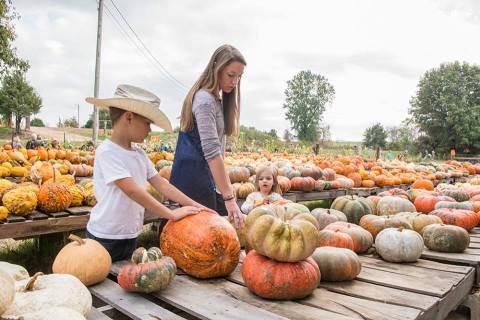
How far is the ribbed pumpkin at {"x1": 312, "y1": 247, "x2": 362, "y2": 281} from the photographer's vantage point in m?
2.44

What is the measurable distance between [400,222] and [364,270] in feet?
2.83

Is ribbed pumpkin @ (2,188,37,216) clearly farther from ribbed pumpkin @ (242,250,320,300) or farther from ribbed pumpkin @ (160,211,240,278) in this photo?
ribbed pumpkin @ (242,250,320,300)

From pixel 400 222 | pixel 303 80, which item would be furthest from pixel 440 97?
pixel 400 222

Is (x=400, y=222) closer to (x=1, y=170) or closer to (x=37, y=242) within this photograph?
(x=37, y=242)

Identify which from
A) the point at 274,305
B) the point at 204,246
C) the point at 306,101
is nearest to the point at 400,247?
the point at 274,305

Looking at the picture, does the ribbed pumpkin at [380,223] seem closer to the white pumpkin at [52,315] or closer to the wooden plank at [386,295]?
the wooden plank at [386,295]

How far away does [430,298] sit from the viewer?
2.20m

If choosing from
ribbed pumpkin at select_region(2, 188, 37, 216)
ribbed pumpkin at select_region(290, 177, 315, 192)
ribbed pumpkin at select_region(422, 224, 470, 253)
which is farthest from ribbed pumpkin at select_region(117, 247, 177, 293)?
ribbed pumpkin at select_region(290, 177, 315, 192)

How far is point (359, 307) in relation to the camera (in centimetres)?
203

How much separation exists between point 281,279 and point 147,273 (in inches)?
26.2

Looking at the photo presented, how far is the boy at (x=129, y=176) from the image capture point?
7.66ft

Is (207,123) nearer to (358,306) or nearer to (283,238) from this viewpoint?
(283,238)

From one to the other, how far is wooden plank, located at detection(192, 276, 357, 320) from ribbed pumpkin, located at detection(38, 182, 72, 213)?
7.21 feet

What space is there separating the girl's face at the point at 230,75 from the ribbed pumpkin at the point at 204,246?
35.0 inches
